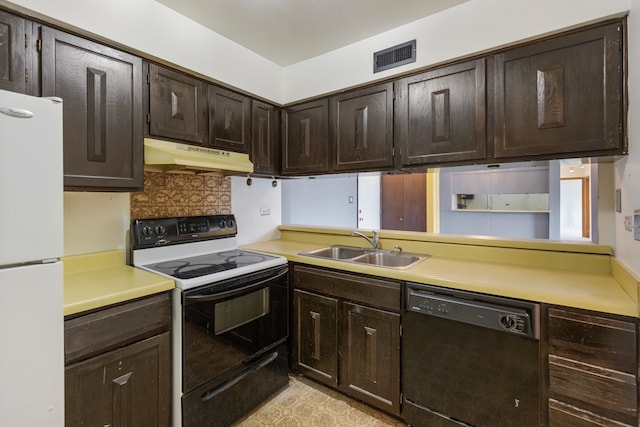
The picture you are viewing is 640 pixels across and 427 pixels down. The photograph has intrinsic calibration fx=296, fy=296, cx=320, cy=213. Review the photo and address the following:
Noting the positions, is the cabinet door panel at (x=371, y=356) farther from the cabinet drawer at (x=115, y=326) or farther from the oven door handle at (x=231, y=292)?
the cabinet drawer at (x=115, y=326)

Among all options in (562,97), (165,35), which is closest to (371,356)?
(562,97)

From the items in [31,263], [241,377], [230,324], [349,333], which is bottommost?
[241,377]

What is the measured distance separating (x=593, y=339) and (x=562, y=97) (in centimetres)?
115

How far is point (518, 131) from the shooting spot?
5.32ft

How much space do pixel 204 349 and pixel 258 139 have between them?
5.19ft

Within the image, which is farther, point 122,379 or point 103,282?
point 103,282

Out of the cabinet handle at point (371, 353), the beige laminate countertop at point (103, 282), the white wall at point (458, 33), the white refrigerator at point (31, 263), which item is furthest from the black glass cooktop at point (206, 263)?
the white wall at point (458, 33)

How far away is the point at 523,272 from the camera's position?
5.53ft

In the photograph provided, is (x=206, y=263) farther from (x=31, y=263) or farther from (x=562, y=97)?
(x=562, y=97)

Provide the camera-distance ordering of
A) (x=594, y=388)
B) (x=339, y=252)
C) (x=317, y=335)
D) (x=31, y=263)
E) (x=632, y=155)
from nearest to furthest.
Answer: (x=31, y=263) < (x=594, y=388) < (x=632, y=155) < (x=317, y=335) < (x=339, y=252)

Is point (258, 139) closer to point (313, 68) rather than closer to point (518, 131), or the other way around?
point (313, 68)

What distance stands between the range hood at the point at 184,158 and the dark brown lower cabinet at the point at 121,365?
757 mm

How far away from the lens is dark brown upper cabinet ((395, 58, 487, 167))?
1.73m

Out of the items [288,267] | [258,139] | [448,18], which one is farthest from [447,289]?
[258,139]
